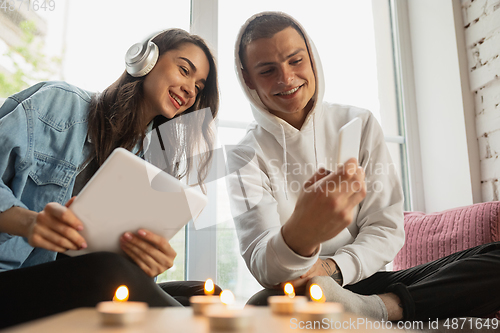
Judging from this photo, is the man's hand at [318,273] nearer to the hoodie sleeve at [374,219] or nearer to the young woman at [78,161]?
the hoodie sleeve at [374,219]

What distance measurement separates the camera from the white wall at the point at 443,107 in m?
1.79

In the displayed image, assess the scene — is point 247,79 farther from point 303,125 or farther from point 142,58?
point 142,58

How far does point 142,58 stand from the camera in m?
1.13

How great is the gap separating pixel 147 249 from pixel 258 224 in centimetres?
37

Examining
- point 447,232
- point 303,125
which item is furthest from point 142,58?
point 447,232

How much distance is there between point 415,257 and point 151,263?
46.4 inches

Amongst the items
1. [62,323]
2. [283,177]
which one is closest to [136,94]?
[283,177]

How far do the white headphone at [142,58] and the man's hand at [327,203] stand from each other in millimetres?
708

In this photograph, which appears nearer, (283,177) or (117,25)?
(283,177)

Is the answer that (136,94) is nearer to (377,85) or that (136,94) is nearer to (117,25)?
(117,25)

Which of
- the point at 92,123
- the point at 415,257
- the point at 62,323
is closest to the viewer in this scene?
the point at 62,323

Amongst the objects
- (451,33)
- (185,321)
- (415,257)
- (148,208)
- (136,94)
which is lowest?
(415,257)

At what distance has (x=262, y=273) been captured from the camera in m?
0.90

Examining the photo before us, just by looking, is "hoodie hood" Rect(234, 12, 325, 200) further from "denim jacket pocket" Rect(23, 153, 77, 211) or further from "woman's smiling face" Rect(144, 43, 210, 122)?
"denim jacket pocket" Rect(23, 153, 77, 211)
